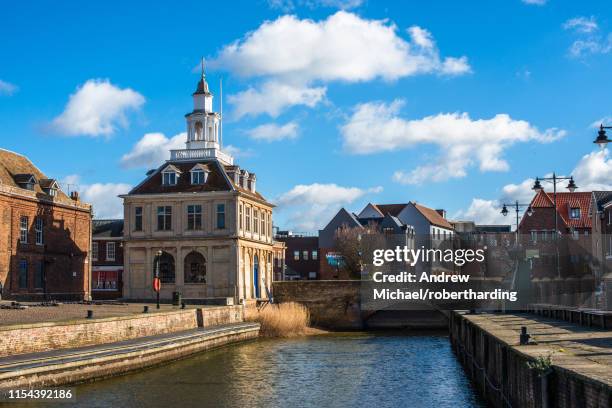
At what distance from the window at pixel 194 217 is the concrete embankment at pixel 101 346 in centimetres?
1428

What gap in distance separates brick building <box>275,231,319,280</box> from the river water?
186 feet

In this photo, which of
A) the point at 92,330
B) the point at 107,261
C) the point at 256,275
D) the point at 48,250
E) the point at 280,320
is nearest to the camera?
the point at 92,330

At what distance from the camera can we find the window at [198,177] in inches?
2405

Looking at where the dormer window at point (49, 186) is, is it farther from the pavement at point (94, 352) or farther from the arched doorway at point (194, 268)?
the pavement at point (94, 352)

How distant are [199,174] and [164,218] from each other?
14.9ft

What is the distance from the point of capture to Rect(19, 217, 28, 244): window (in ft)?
179

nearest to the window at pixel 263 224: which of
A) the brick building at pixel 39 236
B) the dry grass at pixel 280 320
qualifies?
the dry grass at pixel 280 320

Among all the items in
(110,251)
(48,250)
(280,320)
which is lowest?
(280,320)

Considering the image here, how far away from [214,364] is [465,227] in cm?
10724

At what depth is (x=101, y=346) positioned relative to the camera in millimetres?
32062

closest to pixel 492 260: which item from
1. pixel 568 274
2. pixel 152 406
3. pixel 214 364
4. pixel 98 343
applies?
pixel 568 274

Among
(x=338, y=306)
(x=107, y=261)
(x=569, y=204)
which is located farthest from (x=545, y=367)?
(x=569, y=204)

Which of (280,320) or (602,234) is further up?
(602,234)

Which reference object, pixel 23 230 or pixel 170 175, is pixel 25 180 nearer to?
pixel 23 230
